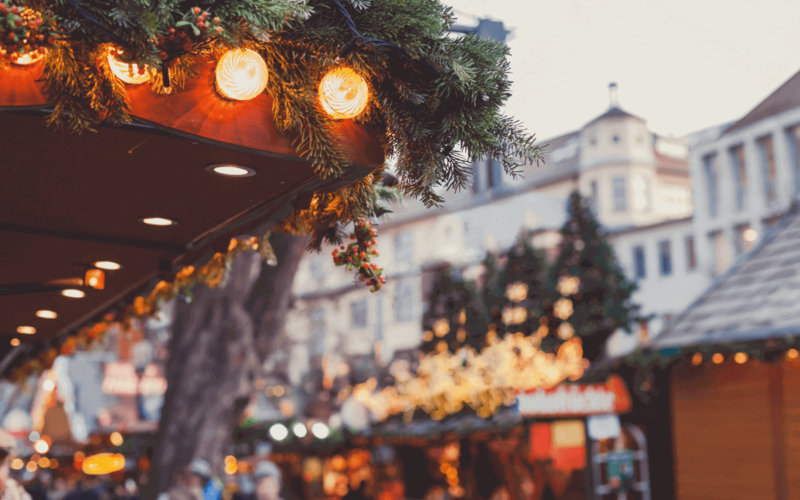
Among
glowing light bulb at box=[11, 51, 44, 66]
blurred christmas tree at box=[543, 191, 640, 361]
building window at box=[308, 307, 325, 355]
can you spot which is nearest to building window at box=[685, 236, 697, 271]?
blurred christmas tree at box=[543, 191, 640, 361]

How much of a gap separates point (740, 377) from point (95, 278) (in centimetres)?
888

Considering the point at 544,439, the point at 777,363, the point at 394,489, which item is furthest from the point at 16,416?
the point at 777,363

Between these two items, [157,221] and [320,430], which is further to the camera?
[320,430]

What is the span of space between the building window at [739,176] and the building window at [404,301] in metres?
17.2

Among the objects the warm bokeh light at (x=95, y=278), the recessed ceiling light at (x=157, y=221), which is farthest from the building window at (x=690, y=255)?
the recessed ceiling light at (x=157, y=221)

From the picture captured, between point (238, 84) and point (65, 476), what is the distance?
81.8 ft

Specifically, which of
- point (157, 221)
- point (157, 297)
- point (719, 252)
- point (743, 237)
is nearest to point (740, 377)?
point (157, 297)

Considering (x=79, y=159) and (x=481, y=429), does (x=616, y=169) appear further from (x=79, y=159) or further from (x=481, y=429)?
(x=79, y=159)

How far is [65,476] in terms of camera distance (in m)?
23.7

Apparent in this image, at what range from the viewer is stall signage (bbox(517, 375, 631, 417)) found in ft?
37.9

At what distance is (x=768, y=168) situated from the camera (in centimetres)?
2848

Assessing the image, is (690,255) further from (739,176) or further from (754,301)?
(754,301)

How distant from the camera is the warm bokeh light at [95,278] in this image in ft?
12.6

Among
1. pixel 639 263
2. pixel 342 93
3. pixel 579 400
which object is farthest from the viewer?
pixel 639 263
